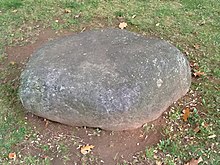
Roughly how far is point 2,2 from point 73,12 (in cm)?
112

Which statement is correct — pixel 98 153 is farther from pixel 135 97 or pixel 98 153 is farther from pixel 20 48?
pixel 20 48

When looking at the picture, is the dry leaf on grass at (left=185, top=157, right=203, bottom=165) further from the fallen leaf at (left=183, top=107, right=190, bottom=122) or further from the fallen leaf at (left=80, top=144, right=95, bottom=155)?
the fallen leaf at (left=80, top=144, right=95, bottom=155)

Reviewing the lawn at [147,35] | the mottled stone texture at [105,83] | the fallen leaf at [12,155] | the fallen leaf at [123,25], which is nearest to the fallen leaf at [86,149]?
the lawn at [147,35]

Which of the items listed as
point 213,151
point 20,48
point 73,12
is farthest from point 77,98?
point 73,12

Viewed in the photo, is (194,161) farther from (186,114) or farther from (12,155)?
(12,155)

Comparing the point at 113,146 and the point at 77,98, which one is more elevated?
the point at 77,98

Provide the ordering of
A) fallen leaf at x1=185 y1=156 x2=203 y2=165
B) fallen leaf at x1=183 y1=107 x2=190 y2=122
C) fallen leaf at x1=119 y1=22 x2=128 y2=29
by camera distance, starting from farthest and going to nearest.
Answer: fallen leaf at x1=119 y1=22 x2=128 y2=29
fallen leaf at x1=183 y1=107 x2=190 y2=122
fallen leaf at x1=185 y1=156 x2=203 y2=165

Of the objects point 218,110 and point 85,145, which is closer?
point 85,145

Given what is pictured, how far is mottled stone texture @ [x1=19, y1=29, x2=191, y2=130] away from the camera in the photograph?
11.4 ft

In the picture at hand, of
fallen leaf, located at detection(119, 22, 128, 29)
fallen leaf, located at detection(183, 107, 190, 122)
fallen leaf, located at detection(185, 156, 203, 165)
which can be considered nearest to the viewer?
fallen leaf, located at detection(185, 156, 203, 165)

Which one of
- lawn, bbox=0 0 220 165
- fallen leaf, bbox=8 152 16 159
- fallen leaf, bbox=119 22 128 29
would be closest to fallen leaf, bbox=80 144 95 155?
lawn, bbox=0 0 220 165

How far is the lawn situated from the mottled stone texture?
0.24 m

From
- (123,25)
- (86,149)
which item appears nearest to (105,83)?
(86,149)

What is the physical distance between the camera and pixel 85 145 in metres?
3.55
